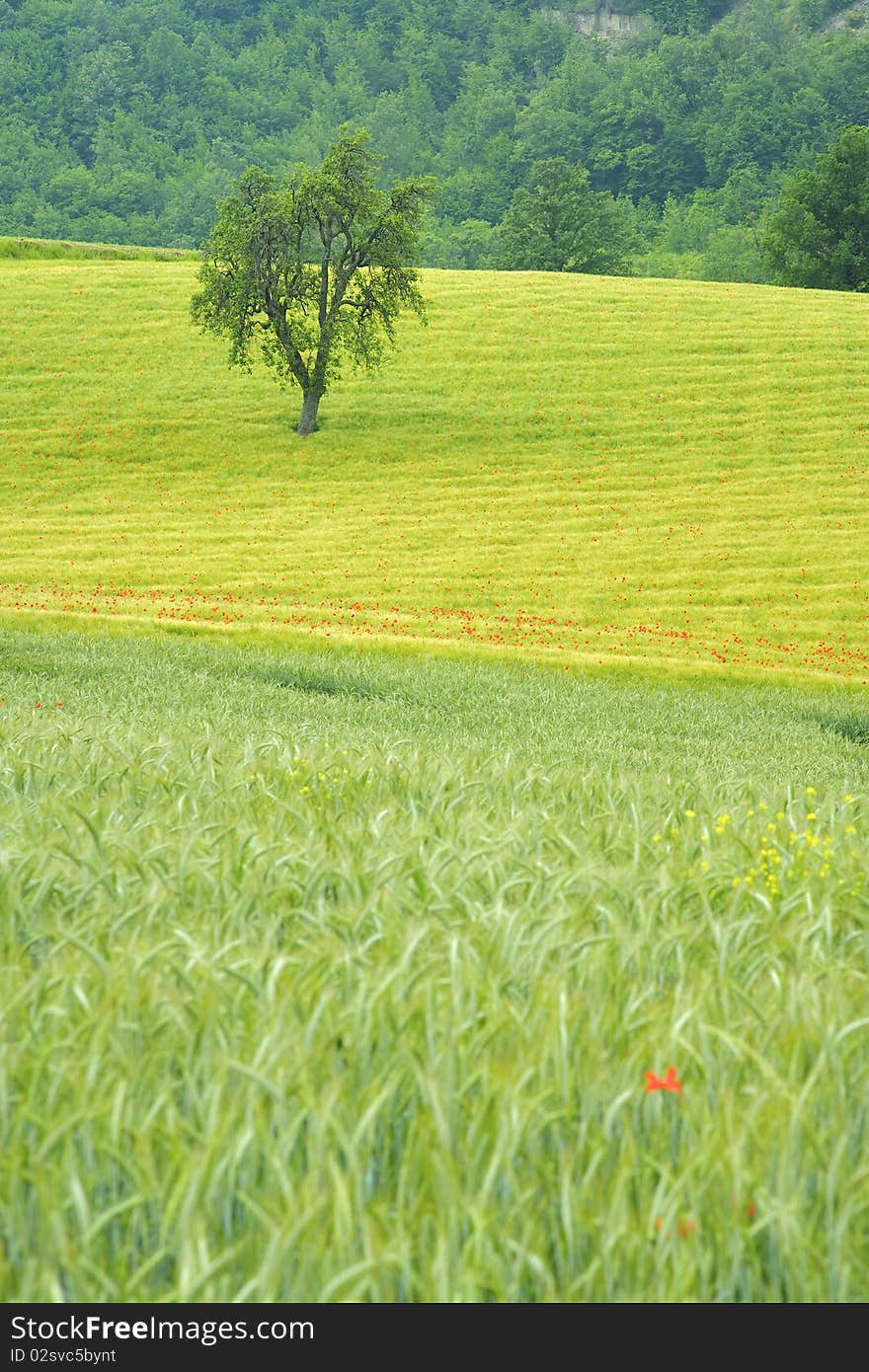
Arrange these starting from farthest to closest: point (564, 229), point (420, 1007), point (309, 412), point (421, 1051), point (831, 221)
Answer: point (564, 229) → point (831, 221) → point (309, 412) → point (420, 1007) → point (421, 1051)

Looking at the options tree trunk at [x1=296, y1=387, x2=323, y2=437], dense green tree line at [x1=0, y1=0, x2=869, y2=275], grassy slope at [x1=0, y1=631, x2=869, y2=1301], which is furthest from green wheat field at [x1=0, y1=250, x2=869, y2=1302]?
dense green tree line at [x1=0, y1=0, x2=869, y2=275]

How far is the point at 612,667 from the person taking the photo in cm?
2364

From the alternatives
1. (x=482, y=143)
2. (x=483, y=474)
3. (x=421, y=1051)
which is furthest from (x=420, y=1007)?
(x=482, y=143)

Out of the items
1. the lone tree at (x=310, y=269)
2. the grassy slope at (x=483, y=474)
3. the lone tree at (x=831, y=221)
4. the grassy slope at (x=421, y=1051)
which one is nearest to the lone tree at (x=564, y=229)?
the lone tree at (x=831, y=221)

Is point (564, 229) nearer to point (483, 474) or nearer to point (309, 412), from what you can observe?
point (309, 412)

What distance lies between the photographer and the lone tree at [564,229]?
96.4 m

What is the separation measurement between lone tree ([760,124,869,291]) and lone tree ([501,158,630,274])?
15310mm

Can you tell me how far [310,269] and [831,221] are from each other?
164 feet

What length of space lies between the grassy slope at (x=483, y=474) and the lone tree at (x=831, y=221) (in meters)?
18.3

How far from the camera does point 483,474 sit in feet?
150

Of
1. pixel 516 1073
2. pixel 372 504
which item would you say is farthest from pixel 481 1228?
pixel 372 504

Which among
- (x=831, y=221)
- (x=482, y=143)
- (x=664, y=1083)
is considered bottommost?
(x=664, y=1083)

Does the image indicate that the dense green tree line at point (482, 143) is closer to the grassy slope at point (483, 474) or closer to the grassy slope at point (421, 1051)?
the grassy slope at point (483, 474)
